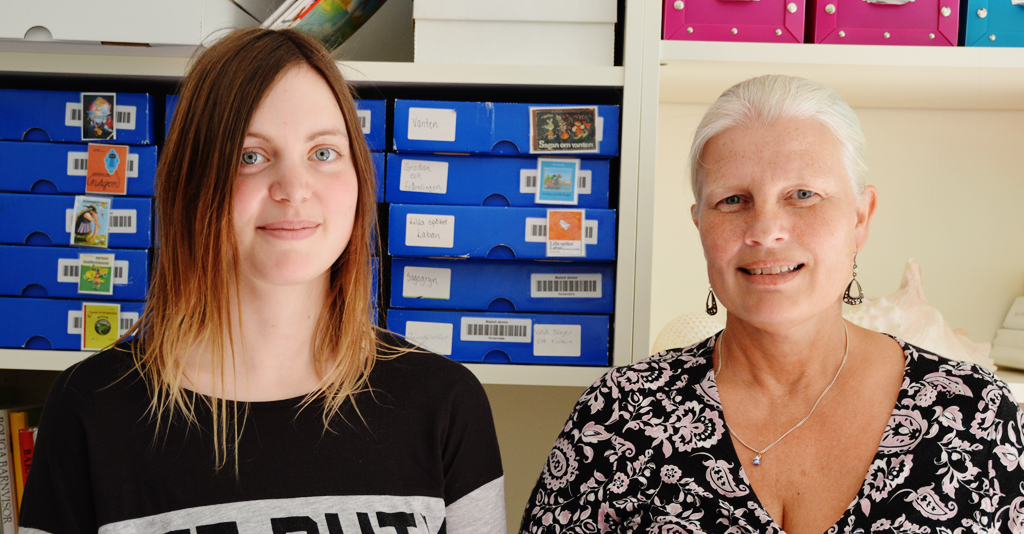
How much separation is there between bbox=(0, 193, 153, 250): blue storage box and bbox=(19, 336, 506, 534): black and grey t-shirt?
1.06 feet

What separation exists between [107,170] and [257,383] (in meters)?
0.51

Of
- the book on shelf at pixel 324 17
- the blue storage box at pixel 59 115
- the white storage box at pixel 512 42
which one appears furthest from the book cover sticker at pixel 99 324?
the white storage box at pixel 512 42

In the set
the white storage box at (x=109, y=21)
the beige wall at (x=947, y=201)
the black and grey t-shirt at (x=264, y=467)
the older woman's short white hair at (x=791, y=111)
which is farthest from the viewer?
the beige wall at (x=947, y=201)

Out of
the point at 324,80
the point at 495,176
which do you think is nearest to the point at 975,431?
the point at 495,176

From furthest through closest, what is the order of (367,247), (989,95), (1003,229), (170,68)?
(1003,229) < (989,95) < (170,68) < (367,247)

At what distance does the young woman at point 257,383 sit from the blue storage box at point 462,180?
0.68 ft

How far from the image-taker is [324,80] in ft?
2.80

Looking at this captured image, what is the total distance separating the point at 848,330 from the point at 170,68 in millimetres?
1067

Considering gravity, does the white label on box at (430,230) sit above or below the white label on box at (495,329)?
above

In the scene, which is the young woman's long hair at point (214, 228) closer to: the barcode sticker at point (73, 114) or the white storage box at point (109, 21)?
the white storage box at point (109, 21)

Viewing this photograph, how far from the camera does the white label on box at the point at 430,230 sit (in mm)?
1099

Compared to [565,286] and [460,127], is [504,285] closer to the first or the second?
[565,286]

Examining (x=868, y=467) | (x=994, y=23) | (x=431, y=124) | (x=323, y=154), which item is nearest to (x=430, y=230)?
(x=431, y=124)

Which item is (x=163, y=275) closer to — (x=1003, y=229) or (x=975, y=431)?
(x=975, y=431)
